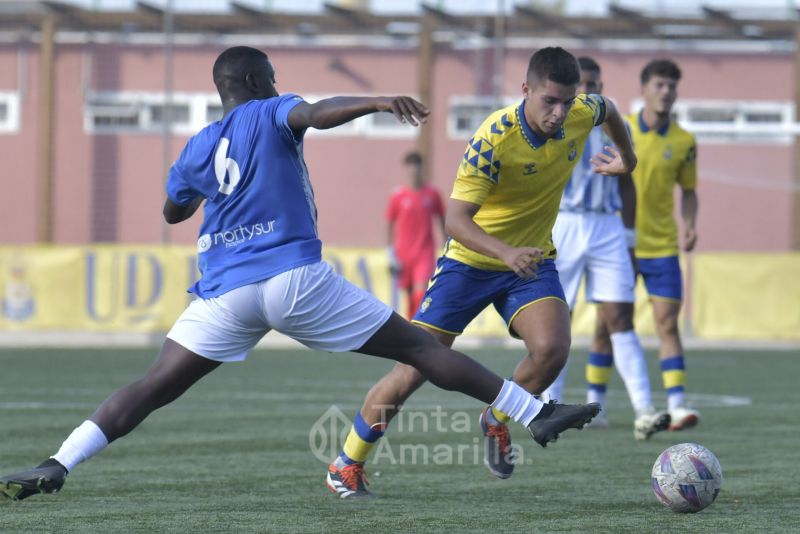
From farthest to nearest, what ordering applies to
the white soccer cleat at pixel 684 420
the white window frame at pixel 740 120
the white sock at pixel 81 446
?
the white window frame at pixel 740 120, the white soccer cleat at pixel 684 420, the white sock at pixel 81 446

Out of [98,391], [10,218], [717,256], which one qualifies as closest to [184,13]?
[10,218]

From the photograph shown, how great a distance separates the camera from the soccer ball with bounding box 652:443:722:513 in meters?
6.04

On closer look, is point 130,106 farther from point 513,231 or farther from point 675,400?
point 513,231

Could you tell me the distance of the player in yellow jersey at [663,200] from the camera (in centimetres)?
1021

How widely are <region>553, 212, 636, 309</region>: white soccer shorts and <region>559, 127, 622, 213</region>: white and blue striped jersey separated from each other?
5 centimetres

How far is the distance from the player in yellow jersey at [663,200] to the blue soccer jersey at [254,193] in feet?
16.0

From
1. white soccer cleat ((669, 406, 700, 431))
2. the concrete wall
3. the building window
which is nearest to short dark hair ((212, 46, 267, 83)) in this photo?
white soccer cleat ((669, 406, 700, 431))

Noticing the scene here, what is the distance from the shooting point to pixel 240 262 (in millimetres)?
5727

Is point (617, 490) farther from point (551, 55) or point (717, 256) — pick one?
point (717, 256)

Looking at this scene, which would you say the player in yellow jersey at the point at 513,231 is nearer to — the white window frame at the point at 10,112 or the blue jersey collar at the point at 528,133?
the blue jersey collar at the point at 528,133

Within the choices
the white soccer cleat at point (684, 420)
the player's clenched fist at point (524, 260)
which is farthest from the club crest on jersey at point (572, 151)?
the white soccer cleat at point (684, 420)

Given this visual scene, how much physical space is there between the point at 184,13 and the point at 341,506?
74.9ft

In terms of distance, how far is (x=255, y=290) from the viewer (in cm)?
568

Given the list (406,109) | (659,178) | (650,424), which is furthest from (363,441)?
(659,178)
